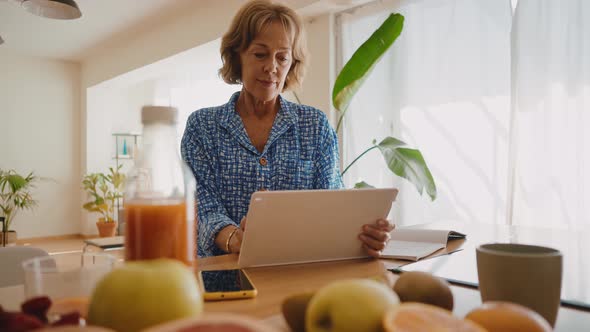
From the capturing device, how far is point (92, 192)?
749 centimetres

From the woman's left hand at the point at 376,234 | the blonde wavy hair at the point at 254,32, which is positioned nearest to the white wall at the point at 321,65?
the blonde wavy hair at the point at 254,32

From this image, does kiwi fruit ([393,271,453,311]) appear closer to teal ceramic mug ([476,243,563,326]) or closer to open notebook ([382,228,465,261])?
teal ceramic mug ([476,243,563,326])

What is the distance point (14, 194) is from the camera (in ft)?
22.9

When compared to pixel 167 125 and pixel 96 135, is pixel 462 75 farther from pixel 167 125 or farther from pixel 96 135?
pixel 96 135

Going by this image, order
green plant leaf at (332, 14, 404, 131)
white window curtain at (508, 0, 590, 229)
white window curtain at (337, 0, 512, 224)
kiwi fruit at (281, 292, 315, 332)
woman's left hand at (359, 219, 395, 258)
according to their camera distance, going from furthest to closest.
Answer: white window curtain at (337, 0, 512, 224)
white window curtain at (508, 0, 590, 229)
green plant leaf at (332, 14, 404, 131)
woman's left hand at (359, 219, 395, 258)
kiwi fruit at (281, 292, 315, 332)

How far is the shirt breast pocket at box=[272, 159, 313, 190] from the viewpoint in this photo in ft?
5.00

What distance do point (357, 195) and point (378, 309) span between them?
0.57 m

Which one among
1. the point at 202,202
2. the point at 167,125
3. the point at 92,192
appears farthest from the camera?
the point at 92,192

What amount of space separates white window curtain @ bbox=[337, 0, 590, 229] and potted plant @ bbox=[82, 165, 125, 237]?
15.8 feet

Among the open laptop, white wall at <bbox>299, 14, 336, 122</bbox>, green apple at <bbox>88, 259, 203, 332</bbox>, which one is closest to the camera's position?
green apple at <bbox>88, 259, 203, 332</bbox>

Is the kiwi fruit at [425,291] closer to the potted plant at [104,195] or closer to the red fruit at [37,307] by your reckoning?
the red fruit at [37,307]

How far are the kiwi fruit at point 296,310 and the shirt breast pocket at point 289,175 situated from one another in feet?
3.23

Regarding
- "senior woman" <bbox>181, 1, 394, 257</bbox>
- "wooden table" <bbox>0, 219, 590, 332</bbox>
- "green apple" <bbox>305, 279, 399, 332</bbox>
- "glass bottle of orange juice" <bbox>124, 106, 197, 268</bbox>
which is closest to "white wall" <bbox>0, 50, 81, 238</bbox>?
"senior woman" <bbox>181, 1, 394, 257</bbox>

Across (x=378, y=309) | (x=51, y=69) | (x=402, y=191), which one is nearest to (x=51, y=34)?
(x=51, y=69)
